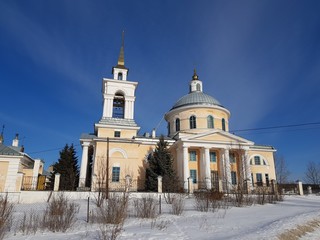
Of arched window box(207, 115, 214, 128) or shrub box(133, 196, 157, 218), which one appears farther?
arched window box(207, 115, 214, 128)

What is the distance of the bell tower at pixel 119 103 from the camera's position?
26.4 meters

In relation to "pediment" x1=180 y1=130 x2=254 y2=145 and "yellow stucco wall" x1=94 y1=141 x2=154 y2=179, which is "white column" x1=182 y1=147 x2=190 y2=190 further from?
"yellow stucco wall" x1=94 y1=141 x2=154 y2=179

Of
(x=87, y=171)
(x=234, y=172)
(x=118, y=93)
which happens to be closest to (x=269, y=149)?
(x=234, y=172)

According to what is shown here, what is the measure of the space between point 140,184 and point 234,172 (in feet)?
36.2

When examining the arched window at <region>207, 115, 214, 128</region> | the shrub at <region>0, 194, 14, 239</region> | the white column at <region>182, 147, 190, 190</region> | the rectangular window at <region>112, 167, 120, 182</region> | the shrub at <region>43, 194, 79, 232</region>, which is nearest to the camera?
the shrub at <region>0, 194, 14, 239</region>

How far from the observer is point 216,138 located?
85.8 ft

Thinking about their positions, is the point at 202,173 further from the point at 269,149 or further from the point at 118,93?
the point at 118,93

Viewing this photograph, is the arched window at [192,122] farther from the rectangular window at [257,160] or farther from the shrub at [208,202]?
the shrub at [208,202]

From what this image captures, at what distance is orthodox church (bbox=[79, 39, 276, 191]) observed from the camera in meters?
24.4

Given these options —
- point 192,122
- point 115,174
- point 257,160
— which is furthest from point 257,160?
point 115,174

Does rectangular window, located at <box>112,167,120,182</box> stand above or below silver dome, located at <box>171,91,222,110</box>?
below

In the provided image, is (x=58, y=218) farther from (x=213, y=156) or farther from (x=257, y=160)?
(x=257, y=160)

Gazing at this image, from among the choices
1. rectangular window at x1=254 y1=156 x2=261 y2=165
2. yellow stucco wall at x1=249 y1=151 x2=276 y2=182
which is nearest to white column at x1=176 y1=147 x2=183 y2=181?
yellow stucco wall at x1=249 y1=151 x2=276 y2=182

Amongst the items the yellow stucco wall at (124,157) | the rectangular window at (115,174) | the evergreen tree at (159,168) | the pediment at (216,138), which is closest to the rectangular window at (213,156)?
the pediment at (216,138)
